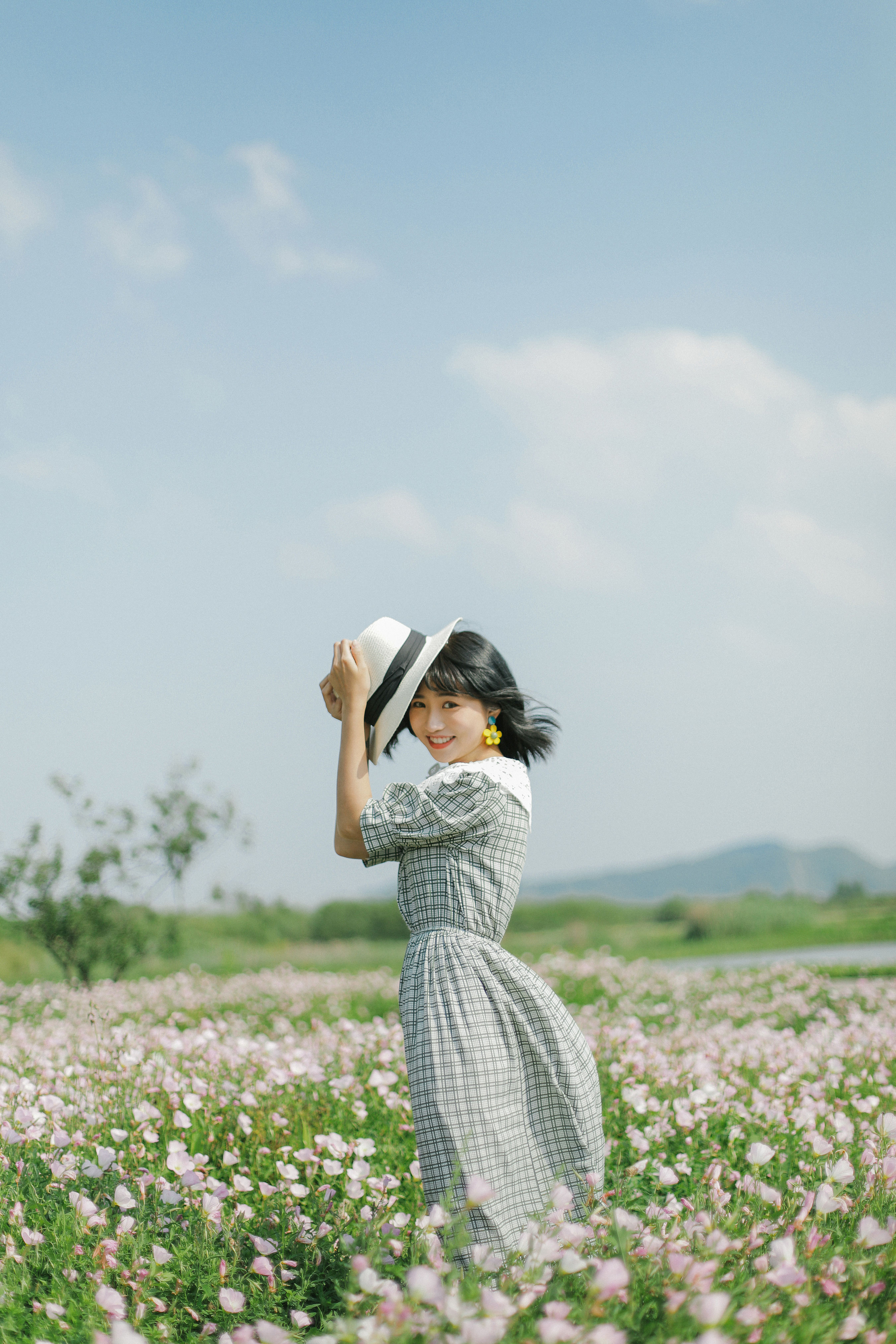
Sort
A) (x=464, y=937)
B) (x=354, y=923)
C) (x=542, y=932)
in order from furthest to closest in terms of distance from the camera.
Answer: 1. (x=354, y=923)
2. (x=542, y=932)
3. (x=464, y=937)

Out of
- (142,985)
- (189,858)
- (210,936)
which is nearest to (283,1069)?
(142,985)

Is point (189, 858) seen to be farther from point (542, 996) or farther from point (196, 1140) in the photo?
point (542, 996)

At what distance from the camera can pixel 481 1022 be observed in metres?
2.89

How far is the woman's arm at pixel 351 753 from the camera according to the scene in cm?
306

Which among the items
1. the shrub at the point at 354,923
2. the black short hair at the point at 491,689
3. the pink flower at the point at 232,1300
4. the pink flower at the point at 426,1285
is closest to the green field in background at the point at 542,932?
the shrub at the point at 354,923

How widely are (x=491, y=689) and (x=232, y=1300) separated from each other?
1.95 metres

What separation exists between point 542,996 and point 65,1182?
1.87 metres

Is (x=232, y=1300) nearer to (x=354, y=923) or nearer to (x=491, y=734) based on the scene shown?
(x=491, y=734)

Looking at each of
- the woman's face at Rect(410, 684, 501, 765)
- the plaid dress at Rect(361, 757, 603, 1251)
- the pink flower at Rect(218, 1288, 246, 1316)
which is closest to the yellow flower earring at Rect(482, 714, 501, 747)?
the woman's face at Rect(410, 684, 501, 765)

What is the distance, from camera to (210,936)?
838 inches

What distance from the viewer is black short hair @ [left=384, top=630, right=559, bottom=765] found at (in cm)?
333

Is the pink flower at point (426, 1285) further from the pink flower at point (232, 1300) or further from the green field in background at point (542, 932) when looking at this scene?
the green field in background at point (542, 932)

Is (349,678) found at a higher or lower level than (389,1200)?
higher

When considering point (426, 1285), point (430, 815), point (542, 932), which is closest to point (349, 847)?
point (430, 815)
